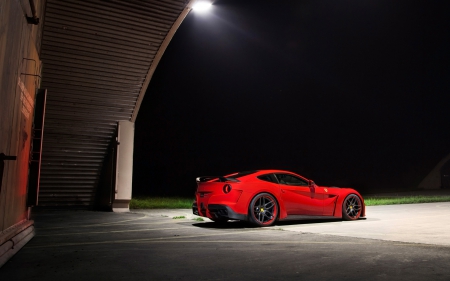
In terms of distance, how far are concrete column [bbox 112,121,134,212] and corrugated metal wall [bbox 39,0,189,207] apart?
18.6 inches

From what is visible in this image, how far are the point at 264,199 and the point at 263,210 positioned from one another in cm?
25

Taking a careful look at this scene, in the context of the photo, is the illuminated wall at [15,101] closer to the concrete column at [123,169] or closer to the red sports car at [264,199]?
the red sports car at [264,199]

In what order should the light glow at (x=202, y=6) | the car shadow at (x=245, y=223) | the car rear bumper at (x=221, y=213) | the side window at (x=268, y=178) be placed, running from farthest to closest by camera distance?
1. the light glow at (x=202, y=6)
2. the side window at (x=268, y=178)
3. the car shadow at (x=245, y=223)
4. the car rear bumper at (x=221, y=213)

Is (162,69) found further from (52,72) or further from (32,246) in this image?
(32,246)

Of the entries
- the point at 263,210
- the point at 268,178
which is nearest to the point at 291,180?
the point at 268,178

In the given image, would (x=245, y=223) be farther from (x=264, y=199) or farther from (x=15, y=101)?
(x=15, y=101)

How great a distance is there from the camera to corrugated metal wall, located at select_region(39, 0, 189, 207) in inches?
444

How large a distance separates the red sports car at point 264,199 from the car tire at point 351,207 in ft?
0.08

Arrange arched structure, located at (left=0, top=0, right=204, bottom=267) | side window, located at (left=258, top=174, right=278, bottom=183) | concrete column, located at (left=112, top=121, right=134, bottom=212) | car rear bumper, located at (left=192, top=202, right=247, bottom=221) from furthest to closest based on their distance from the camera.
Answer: concrete column, located at (left=112, top=121, right=134, bottom=212), side window, located at (left=258, top=174, right=278, bottom=183), car rear bumper, located at (left=192, top=202, right=247, bottom=221), arched structure, located at (left=0, top=0, right=204, bottom=267)

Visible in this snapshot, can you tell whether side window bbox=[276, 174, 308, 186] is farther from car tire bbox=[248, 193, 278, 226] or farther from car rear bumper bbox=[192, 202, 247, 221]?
car rear bumper bbox=[192, 202, 247, 221]

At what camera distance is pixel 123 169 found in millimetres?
13820

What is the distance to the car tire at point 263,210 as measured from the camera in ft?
27.9

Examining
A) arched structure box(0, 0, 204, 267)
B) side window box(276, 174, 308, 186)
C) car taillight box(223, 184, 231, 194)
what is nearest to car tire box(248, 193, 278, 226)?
car taillight box(223, 184, 231, 194)

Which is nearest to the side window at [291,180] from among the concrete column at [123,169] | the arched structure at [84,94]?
the arched structure at [84,94]
